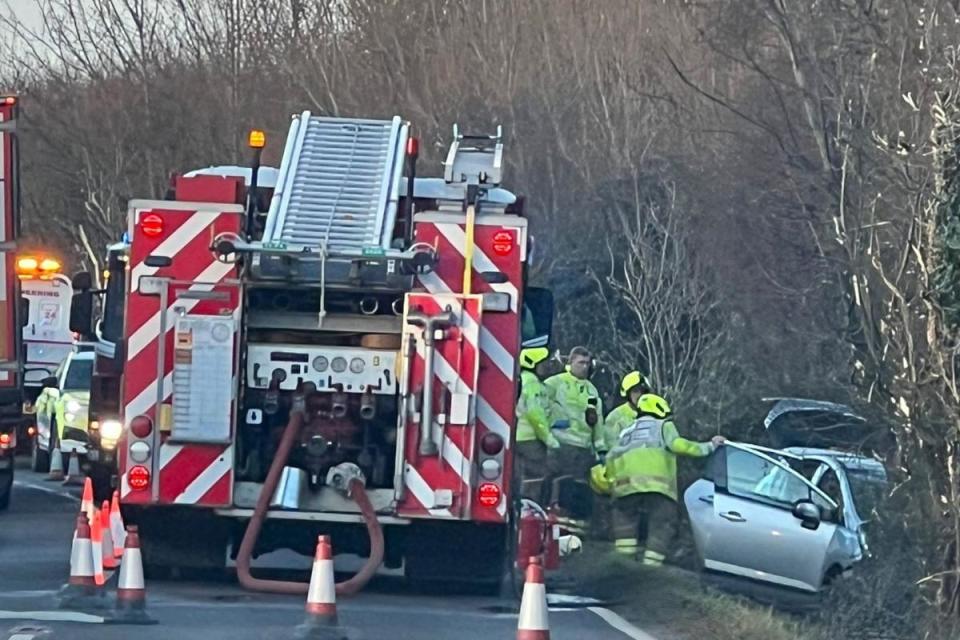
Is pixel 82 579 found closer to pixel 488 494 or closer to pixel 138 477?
pixel 138 477

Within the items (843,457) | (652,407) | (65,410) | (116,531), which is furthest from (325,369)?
(65,410)

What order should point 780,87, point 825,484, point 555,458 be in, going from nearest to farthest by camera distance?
1. point 825,484
2. point 555,458
3. point 780,87

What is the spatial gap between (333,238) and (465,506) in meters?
1.84

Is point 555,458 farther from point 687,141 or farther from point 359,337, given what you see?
point 687,141

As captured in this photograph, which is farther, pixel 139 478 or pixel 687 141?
pixel 687 141

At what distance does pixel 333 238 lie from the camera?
12391 mm

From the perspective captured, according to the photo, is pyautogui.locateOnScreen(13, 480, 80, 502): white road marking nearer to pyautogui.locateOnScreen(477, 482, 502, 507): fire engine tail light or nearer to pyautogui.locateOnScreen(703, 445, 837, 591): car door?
pyautogui.locateOnScreen(703, 445, 837, 591): car door

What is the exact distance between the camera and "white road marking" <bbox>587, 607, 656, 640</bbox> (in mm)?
11420

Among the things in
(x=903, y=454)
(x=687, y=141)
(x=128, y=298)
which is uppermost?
(x=687, y=141)

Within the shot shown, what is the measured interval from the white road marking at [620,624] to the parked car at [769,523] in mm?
1842

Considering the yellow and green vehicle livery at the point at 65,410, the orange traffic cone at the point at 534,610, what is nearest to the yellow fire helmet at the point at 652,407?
the orange traffic cone at the point at 534,610

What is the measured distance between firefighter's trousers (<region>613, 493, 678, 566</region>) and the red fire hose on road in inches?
153

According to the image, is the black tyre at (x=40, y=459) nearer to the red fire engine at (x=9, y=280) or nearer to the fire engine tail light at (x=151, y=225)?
the red fire engine at (x=9, y=280)

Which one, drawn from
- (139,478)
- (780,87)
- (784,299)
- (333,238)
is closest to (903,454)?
(333,238)
